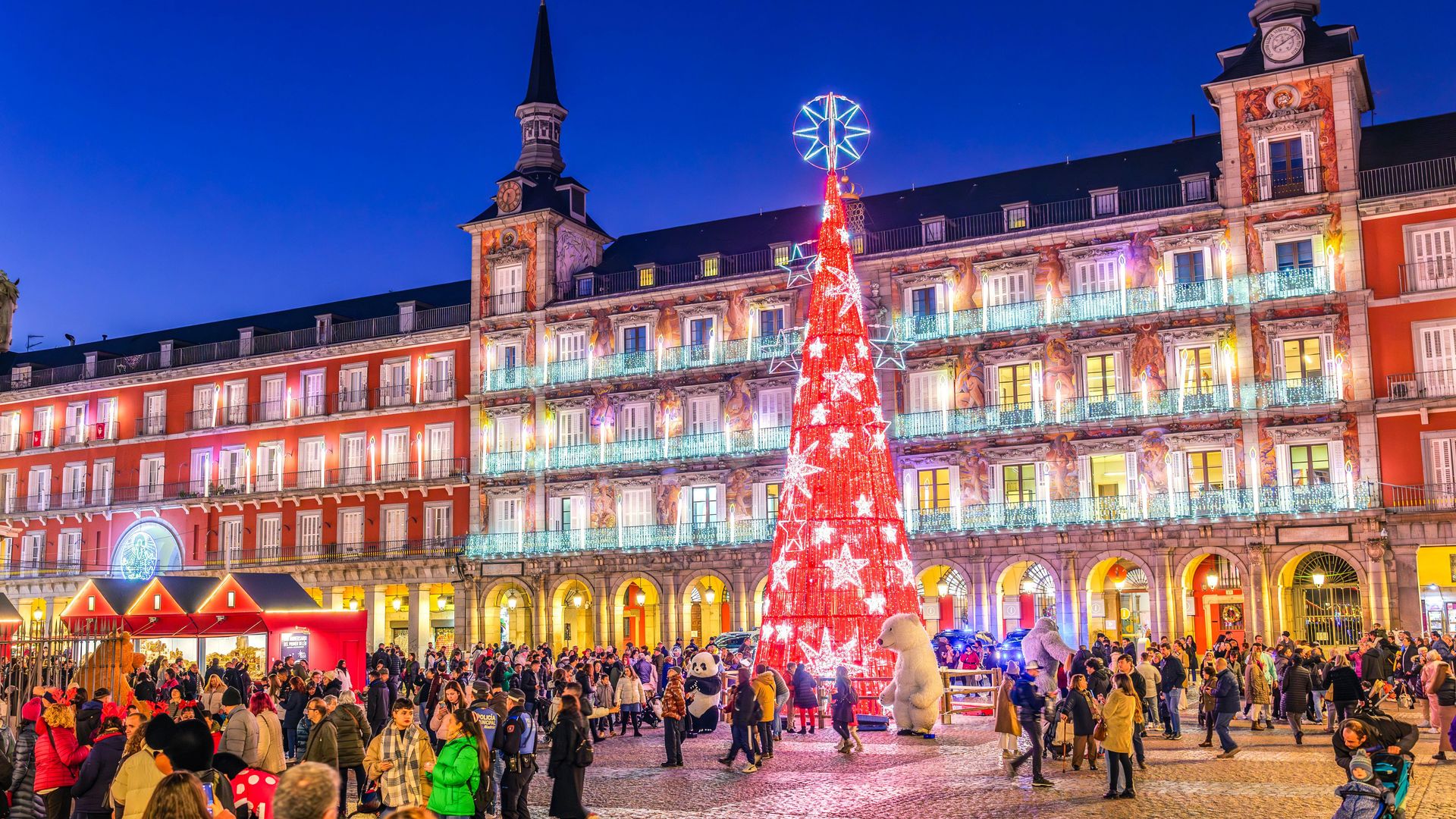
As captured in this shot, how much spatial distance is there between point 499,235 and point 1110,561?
22499 mm

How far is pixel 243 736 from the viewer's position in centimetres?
1147

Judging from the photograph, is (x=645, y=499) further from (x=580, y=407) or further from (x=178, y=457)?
(x=178, y=457)

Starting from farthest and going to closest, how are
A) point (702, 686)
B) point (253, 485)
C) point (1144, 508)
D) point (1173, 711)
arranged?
point (253, 485)
point (1144, 508)
point (1173, 711)
point (702, 686)

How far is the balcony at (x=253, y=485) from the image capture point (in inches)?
1822

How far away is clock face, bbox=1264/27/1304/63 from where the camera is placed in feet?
115

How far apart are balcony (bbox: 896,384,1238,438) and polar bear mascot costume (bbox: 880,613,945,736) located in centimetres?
1825

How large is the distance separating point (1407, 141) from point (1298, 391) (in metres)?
7.59

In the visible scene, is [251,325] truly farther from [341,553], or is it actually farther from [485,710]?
[485,710]

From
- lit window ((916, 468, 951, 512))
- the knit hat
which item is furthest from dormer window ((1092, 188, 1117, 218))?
the knit hat

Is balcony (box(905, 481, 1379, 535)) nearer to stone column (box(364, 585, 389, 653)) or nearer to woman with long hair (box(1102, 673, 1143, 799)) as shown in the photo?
stone column (box(364, 585, 389, 653))

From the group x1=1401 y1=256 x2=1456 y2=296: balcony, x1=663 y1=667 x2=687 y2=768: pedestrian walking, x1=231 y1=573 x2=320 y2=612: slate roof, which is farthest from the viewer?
x1=1401 y1=256 x2=1456 y2=296: balcony

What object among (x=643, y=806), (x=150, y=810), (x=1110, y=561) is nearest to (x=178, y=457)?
(x=1110, y=561)

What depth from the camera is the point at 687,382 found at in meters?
42.3

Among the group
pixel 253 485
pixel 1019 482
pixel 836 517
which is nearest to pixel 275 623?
pixel 836 517
